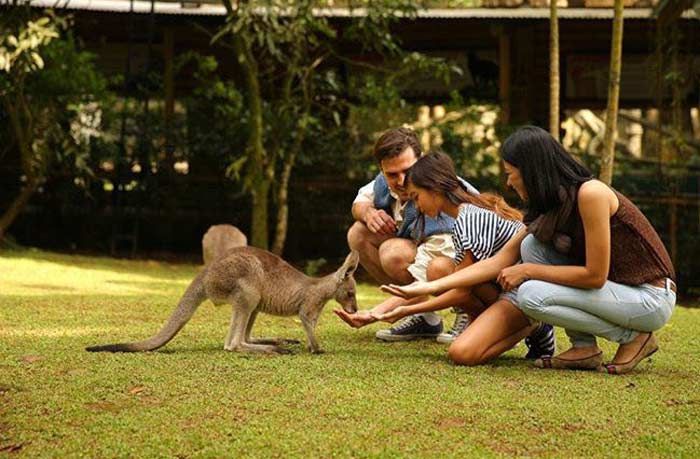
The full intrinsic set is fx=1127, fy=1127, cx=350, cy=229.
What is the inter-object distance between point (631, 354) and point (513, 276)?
0.73 m

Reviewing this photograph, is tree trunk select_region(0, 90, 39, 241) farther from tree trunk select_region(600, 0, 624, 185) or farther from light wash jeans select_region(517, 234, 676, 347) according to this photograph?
light wash jeans select_region(517, 234, 676, 347)

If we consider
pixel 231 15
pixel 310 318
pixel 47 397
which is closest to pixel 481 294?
pixel 310 318

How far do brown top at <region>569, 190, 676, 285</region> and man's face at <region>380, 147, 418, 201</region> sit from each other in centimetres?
128

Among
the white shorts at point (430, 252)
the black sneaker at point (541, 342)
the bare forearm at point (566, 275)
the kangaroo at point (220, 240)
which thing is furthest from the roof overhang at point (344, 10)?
the bare forearm at point (566, 275)

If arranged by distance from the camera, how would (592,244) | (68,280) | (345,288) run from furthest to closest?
(68,280), (345,288), (592,244)

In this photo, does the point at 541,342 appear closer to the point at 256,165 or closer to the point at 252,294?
the point at 252,294

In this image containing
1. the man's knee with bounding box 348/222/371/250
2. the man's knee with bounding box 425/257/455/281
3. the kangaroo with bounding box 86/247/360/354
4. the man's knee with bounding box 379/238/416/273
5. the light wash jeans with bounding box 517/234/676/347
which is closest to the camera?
the light wash jeans with bounding box 517/234/676/347

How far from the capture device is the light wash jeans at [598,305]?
5586 mm

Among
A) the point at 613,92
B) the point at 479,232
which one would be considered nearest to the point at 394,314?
the point at 479,232

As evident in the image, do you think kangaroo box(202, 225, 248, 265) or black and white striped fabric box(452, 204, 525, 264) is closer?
black and white striped fabric box(452, 204, 525, 264)

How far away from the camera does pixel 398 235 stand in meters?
6.91

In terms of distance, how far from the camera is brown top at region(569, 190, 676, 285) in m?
5.57

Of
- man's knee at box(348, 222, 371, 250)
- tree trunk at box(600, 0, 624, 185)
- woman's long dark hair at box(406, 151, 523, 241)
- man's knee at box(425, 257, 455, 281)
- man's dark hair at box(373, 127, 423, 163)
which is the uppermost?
tree trunk at box(600, 0, 624, 185)

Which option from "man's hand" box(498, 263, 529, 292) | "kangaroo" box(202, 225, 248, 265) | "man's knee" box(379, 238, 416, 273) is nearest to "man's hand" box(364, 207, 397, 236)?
"man's knee" box(379, 238, 416, 273)
